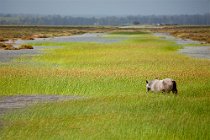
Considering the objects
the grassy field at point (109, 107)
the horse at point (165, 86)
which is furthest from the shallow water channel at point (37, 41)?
the horse at point (165, 86)

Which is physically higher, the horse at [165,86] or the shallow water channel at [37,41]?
the horse at [165,86]

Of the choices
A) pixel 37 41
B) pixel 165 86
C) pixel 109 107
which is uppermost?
pixel 165 86

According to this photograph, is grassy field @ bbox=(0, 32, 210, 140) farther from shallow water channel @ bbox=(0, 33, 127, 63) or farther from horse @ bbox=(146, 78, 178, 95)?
shallow water channel @ bbox=(0, 33, 127, 63)

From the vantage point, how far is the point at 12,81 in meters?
29.0

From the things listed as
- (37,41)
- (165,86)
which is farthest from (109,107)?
(37,41)

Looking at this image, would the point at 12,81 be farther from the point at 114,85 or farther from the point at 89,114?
the point at 89,114

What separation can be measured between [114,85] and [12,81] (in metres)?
6.12

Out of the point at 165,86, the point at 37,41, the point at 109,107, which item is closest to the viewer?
the point at 109,107

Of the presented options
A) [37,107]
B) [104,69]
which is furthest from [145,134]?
[104,69]

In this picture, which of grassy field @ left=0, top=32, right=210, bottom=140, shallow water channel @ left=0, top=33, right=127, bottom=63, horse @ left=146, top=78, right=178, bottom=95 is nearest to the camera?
grassy field @ left=0, top=32, right=210, bottom=140

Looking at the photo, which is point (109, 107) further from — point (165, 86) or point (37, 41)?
point (37, 41)

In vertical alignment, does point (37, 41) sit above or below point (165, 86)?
below

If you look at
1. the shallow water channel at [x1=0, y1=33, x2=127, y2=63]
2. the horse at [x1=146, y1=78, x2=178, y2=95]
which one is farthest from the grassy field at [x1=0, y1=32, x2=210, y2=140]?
the shallow water channel at [x1=0, y1=33, x2=127, y2=63]

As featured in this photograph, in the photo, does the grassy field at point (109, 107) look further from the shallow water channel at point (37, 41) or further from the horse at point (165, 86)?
the shallow water channel at point (37, 41)
